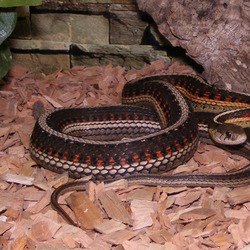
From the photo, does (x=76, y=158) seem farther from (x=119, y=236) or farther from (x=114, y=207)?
(x=119, y=236)

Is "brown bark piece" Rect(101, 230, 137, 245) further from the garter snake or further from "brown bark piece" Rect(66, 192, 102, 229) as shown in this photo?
the garter snake

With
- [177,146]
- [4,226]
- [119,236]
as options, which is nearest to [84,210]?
[119,236]

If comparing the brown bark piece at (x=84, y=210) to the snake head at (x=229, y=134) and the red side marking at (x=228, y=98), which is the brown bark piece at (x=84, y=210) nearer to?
the snake head at (x=229, y=134)

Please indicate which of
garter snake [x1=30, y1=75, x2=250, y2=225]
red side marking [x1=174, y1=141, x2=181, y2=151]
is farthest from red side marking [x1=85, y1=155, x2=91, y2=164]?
red side marking [x1=174, y1=141, x2=181, y2=151]

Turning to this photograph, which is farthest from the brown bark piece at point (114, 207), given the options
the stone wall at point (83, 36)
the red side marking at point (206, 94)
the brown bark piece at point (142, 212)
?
the stone wall at point (83, 36)

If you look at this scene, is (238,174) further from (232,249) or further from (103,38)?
(103,38)
